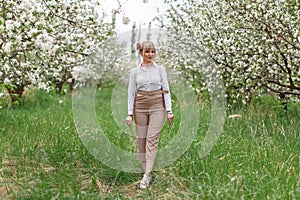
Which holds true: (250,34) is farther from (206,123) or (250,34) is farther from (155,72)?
(155,72)

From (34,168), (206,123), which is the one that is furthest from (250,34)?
(34,168)

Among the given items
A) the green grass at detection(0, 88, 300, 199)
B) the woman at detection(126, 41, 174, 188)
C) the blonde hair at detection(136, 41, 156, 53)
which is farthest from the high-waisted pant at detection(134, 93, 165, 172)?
the blonde hair at detection(136, 41, 156, 53)

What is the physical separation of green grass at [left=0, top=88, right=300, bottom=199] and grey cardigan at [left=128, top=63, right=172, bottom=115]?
75 centimetres

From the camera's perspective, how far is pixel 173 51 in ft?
28.1

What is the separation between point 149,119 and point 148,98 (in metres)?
0.23

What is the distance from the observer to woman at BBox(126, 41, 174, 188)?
14.1 feet

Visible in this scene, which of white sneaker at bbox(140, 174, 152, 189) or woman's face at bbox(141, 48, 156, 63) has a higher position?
woman's face at bbox(141, 48, 156, 63)

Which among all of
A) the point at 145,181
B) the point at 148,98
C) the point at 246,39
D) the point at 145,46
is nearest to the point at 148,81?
the point at 148,98

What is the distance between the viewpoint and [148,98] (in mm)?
4348

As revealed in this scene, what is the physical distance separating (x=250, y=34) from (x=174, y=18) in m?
1.76

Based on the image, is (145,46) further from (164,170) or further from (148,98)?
(164,170)

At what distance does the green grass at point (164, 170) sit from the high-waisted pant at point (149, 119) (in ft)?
0.95

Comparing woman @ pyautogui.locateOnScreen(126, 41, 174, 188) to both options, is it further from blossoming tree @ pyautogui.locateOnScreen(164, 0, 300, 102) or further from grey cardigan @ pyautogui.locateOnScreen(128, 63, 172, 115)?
blossoming tree @ pyautogui.locateOnScreen(164, 0, 300, 102)

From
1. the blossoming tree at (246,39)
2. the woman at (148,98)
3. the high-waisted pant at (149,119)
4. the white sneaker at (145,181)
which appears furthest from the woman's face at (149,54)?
the blossoming tree at (246,39)
